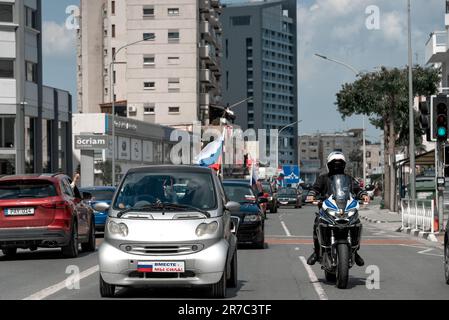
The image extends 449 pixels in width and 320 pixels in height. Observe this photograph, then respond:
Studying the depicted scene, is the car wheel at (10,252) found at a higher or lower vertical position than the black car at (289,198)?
higher

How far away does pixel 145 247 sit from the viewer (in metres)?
11.6

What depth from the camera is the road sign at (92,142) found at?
170ft

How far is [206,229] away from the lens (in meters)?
11.8

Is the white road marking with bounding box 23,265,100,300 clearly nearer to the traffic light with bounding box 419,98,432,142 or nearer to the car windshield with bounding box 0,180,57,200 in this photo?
the car windshield with bounding box 0,180,57,200

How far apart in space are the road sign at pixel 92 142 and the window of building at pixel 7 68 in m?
6.17

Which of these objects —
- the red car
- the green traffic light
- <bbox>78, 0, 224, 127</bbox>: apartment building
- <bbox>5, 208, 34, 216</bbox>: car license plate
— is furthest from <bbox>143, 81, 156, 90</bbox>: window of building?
<bbox>5, 208, 34, 216</bbox>: car license plate

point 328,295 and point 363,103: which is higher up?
point 363,103

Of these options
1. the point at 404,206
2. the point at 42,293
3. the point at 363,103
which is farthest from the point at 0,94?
the point at 42,293

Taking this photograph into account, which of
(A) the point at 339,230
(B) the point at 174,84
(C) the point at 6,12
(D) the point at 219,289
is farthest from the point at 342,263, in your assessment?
(B) the point at 174,84

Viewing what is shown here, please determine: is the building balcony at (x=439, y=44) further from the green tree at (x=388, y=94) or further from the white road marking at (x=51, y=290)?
the white road marking at (x=51, y=290)

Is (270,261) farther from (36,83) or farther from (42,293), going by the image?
(36,83)

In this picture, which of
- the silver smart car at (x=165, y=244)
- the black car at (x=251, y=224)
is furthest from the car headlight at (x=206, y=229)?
the black car at (x=251, y=224)

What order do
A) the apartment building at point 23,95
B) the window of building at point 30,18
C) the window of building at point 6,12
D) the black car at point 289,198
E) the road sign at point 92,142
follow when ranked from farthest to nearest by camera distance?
1. the black car at point 289,198
2. the road sign at point 92,142
3. the window of building at point 30,18
4. the window of building at point 6,12
5. the apartment building at point 23,95

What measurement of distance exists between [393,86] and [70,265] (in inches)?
1366
